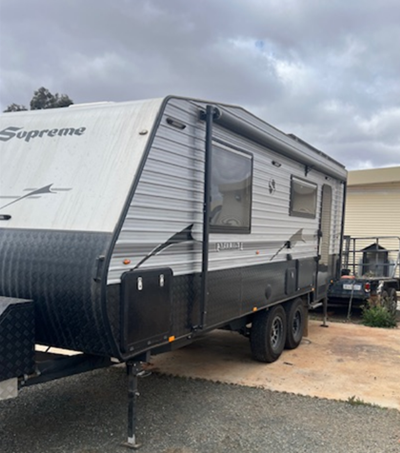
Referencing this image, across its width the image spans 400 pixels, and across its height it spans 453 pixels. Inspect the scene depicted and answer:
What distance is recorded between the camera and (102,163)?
3.46m

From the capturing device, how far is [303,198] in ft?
22.5

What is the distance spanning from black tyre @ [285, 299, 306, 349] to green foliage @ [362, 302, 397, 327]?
249 cm

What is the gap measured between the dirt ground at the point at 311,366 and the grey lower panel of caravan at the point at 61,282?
2.56 m

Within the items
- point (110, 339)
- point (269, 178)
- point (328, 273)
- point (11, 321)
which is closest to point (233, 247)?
point (269, 178)

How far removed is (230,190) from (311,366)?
9.24 ft

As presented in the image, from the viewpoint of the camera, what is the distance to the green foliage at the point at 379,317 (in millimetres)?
8938

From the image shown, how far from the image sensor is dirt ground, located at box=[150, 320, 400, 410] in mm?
5191

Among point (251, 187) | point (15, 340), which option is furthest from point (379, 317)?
point (15, 340)

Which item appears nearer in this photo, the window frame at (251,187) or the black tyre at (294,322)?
the window frame at (251,187)

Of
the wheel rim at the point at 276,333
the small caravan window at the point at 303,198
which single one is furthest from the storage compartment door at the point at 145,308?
the small caravan window at the point at 303,198

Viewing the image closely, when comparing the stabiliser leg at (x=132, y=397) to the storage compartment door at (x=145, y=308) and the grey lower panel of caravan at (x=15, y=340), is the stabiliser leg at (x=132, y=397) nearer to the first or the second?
the storage compartment door at (x=145, y=308)

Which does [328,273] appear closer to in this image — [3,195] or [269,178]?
[269,178]

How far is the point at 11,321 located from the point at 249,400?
2.69m

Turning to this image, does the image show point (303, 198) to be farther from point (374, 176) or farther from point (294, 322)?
point (374, 176)
